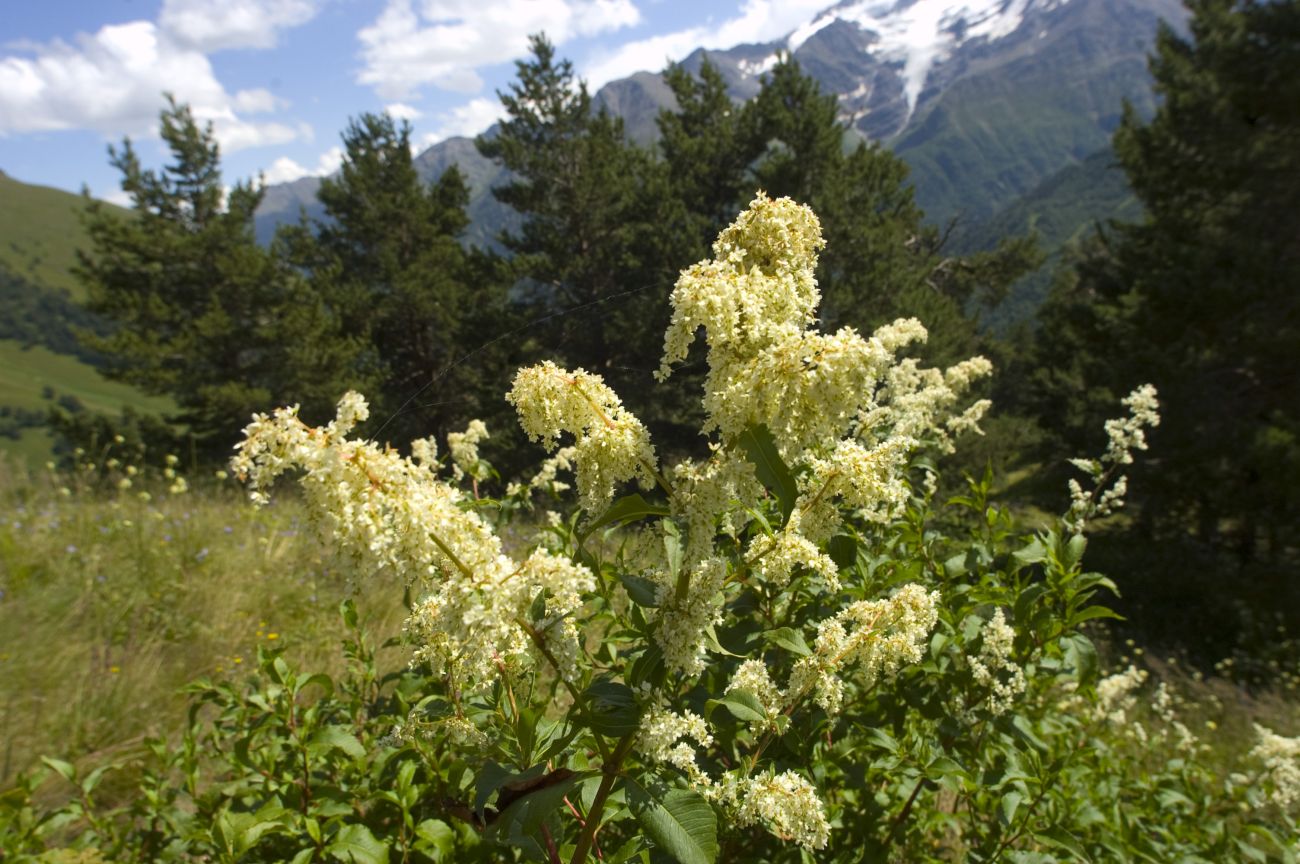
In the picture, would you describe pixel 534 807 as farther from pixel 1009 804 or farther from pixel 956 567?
pixel 956 567

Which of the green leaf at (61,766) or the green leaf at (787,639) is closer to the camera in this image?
the green leaf at (787,639)

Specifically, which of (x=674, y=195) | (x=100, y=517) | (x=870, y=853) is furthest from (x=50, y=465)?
(x=674, y=195)

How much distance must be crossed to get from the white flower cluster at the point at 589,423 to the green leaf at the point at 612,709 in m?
0.47

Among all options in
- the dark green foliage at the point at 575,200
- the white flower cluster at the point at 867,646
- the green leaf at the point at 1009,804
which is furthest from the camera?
the dark green foliage at the point at 575,200

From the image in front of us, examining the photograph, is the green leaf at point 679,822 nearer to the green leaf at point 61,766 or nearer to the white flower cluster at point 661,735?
the white flower cluster at point 661,735

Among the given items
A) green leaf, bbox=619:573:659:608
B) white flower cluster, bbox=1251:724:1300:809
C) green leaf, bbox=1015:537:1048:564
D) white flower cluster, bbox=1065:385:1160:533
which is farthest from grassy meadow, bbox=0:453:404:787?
white flower cluster, bbox=1251:724:1300:809

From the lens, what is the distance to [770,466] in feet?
5.05

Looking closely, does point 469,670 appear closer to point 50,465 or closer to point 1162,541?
point 50,465

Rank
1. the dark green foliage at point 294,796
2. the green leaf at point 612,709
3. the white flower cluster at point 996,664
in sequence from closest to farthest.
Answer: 1. the green leaf at point 612,709
2. the dark green foliage at point 294,796
3. the white flower cluster at point 996,664

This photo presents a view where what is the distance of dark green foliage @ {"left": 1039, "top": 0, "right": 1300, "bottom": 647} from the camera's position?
12.8m

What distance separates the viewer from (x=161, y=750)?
2963 mm

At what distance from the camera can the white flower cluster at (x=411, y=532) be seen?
1.50m

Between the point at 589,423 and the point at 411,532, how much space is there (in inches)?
21.7

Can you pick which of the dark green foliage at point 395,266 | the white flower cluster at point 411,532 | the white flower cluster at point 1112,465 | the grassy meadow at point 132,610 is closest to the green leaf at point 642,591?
the white flower cluster at point 411,532
